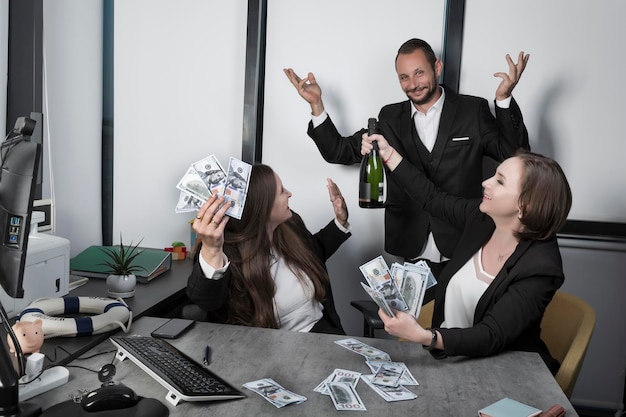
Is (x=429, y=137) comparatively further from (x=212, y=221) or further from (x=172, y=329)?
(x=172, y=329)

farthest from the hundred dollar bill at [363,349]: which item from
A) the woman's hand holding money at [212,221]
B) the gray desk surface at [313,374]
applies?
the woman's hand holding money at [212,221]

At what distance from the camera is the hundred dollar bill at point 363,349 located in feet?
5.93

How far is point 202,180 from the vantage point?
6.53 feet

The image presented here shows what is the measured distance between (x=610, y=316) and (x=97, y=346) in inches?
104

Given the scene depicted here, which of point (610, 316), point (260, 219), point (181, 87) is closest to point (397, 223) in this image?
point (260, 219)

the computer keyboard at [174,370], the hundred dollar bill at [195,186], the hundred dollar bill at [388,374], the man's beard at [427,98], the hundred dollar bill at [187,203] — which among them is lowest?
the hundred dollar bill at [388,374]

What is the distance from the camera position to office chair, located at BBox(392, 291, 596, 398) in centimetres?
203

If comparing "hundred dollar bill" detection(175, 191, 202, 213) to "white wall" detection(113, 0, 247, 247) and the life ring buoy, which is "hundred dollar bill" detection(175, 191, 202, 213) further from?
"white wall" detection(113, 0, 247, 247)

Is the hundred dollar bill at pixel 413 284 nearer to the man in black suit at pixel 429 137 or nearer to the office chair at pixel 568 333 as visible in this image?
the office chair at pixel 568 333

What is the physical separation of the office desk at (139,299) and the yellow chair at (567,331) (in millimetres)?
1042

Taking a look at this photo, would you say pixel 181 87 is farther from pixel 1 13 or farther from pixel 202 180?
pixel 202 180

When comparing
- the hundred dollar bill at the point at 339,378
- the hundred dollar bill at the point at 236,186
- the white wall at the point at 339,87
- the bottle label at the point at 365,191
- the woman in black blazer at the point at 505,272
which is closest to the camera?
the hundred dollar bill at the point at 339,378

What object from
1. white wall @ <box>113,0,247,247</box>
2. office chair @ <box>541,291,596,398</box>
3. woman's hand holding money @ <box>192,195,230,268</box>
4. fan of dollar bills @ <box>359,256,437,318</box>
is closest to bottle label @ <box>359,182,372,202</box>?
white wall @ <box>113,0,247,247</box>

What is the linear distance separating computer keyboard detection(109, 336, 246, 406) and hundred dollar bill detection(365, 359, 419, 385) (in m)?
0.40
